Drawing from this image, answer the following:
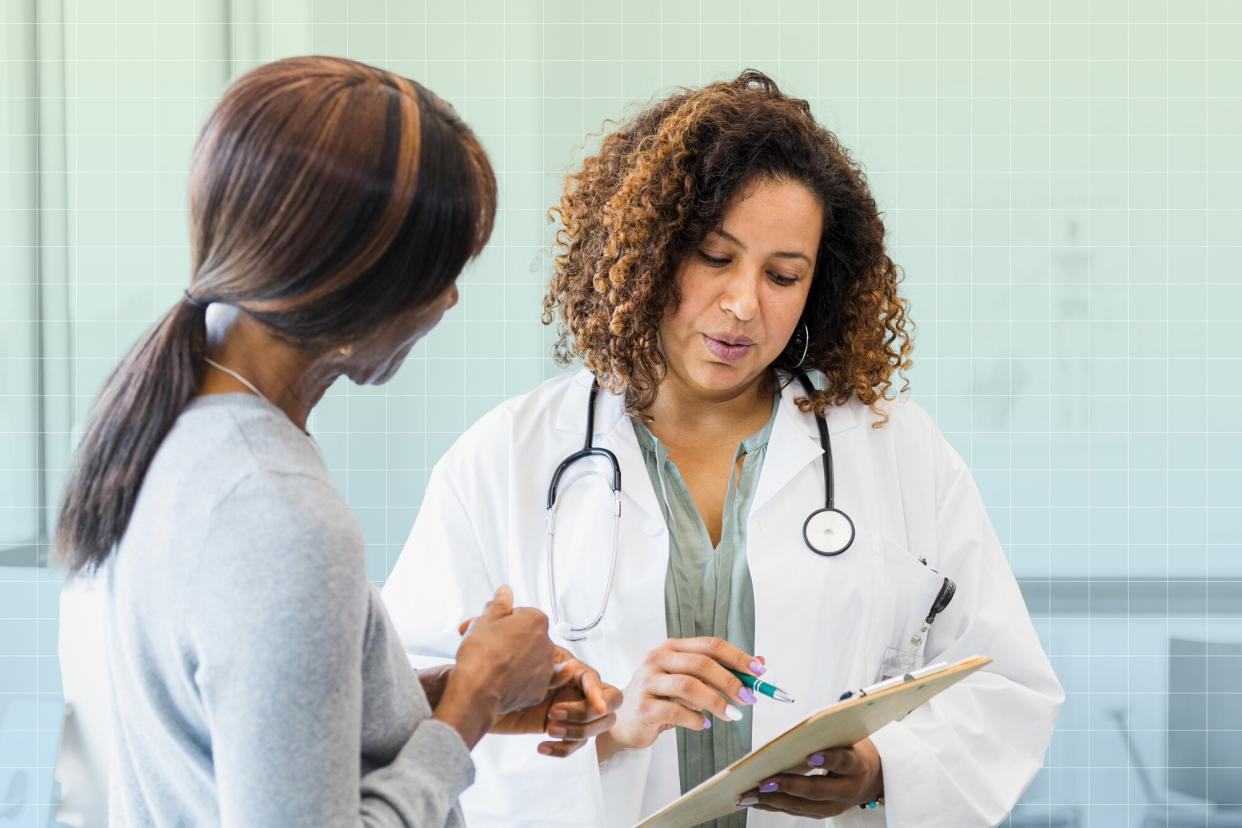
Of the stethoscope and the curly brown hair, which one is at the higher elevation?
the curly brown hair

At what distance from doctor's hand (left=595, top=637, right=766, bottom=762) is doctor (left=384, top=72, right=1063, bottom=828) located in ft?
0.20

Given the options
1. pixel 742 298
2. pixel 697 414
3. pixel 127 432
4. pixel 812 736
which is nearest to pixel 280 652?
pixel 127 432

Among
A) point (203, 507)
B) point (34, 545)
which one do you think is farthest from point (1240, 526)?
point (34, 545)

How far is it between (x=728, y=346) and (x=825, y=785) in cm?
59

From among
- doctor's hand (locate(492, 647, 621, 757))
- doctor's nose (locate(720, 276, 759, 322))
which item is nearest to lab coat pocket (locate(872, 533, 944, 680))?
doctor's nose (locate(720, 276, 759, 322))

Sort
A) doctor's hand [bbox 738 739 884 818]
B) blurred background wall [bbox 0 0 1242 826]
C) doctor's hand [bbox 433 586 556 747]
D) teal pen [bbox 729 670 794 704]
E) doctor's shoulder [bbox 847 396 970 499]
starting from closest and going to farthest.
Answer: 1. doctor's hand [bbox 433 586 556 747]
2. teal pen [bbox 729 670 794 704]
3. doctor's hand [bbox 738 739 884 818]
4. doctor's shoulder [bbox 847 396 970 499]
5. blurred background wall [bbox 0 0 1242 826]

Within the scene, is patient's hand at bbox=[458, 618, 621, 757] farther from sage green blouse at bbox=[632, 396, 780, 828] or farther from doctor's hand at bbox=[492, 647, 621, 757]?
sage green blouse at bbox=[632, 396, 780, 828]

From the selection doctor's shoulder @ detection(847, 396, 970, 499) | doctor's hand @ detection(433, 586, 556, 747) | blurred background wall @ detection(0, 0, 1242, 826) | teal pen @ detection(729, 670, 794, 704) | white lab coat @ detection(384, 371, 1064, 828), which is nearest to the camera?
doctor's hand @ detection(433, 586, 556, 747)

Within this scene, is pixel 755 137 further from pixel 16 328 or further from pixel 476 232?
pixel 16 328

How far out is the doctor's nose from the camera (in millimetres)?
1612

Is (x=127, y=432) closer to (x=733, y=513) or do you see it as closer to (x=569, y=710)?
(x=569, y=710)

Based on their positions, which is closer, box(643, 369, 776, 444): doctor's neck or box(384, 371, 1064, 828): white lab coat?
box(384, 371, 1064, 828): white lab coat

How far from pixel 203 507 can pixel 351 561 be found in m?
0.10

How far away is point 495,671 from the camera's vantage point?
937 millimetres
